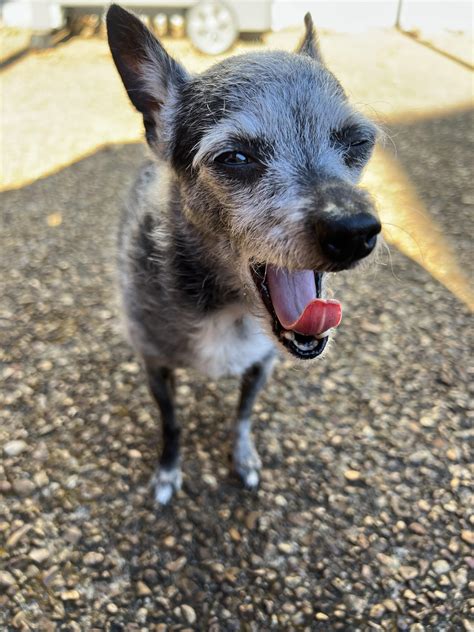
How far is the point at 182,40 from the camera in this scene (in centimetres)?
972

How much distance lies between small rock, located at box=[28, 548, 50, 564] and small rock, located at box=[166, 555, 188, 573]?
0.56 metres

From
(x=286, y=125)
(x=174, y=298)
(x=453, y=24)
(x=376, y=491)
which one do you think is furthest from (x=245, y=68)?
(x=453, y=24)

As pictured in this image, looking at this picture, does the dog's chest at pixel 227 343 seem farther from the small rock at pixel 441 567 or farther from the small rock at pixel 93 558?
the small rock at pixel 441 567

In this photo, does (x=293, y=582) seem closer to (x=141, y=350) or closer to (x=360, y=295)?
(x=141, y=350)

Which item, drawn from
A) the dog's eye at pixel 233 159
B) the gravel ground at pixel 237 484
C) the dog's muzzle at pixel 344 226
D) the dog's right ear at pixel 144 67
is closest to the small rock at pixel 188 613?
the gravel ground at pixel 237 484

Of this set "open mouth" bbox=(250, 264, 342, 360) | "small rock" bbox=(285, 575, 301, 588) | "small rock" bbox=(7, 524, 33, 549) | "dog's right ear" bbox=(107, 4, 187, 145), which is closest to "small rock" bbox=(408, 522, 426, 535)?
"small rock" bbox=(285, 575, 301, 588)

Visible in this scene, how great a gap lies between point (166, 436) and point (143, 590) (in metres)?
0.74

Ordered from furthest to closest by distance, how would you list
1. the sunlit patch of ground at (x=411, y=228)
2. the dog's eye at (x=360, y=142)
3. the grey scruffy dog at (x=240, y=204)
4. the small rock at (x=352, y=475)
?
1. the sunlit patch of ground at (x=411, y=228)
2. the small rock at (x=352, y=475)
3. the dog's eye at (x=360, y=142)
4. the grey scruffy dog at (x=240, y=204)

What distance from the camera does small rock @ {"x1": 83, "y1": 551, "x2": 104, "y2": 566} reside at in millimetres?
2631

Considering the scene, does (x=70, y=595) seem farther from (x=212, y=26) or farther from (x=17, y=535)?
(x=212, y=26)

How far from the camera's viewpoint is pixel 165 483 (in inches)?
116

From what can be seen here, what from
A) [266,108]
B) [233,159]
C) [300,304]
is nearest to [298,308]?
[300,304]

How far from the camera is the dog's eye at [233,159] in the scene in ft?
6.98

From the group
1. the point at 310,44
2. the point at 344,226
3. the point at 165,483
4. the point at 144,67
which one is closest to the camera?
the point at 344,226
